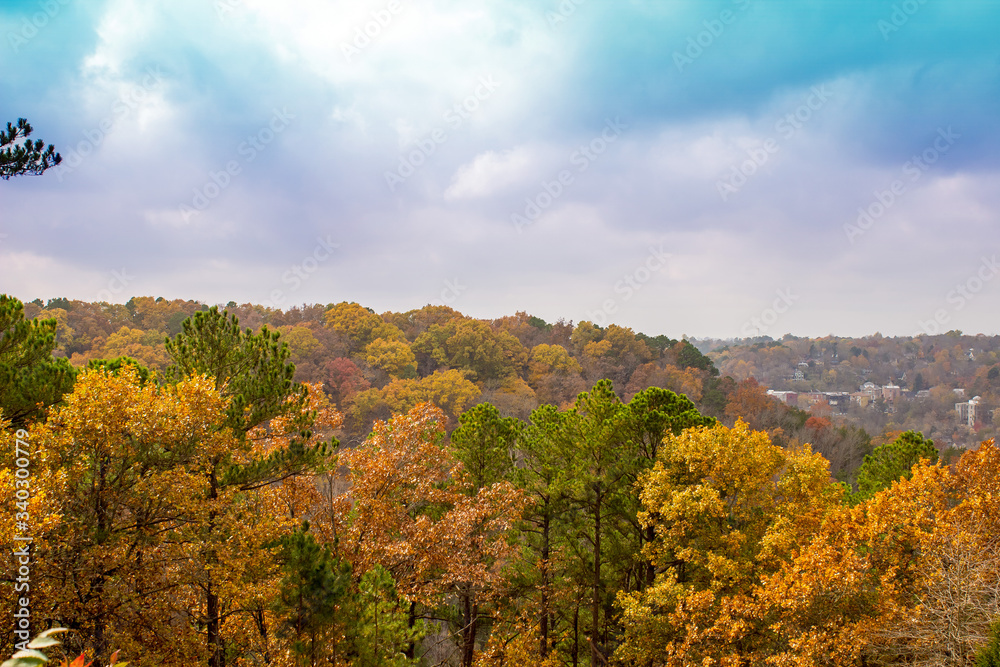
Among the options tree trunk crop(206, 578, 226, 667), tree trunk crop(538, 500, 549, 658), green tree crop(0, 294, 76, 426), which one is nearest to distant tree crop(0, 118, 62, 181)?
green tree crop(0, 294, 76, 426)

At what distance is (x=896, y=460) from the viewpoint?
17.8 m

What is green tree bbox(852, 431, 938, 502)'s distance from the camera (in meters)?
17.5

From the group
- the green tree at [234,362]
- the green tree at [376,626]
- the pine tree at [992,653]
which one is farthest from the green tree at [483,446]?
the pine tree at [992,653]

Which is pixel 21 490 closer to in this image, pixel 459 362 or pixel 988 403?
pixel 459 362

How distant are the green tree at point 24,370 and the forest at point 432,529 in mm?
39

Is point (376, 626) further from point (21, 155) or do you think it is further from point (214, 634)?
point (21, 155)

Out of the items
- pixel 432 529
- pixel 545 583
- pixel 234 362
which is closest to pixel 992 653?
pixel 432 529

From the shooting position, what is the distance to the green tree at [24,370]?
31.5 ft

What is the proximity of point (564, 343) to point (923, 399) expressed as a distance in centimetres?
5716

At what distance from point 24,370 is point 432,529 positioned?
7470 millimetres

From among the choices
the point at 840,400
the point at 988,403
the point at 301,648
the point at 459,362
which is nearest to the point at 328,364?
the point at 459,362

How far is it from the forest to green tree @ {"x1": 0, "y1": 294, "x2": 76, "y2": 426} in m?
0.04

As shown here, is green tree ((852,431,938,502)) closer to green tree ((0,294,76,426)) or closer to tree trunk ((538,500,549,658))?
tree trunk ((538,500,549,658))

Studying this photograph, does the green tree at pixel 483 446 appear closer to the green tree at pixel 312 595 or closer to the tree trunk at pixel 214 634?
the tree trunk at pixel 214 634
